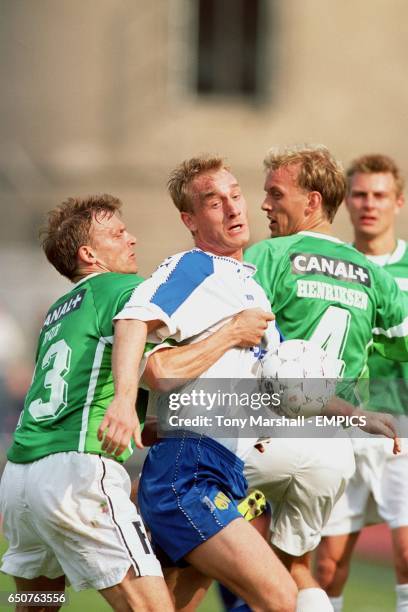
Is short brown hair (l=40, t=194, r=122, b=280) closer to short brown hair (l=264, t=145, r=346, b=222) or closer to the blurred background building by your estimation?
short brown hair (l=264, t=145, r=346, b=222)

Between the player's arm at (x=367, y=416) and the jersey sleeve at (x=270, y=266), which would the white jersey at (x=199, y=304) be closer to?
the player's arm at (x=367, y=416)

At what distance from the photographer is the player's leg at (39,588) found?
5324 millimetres

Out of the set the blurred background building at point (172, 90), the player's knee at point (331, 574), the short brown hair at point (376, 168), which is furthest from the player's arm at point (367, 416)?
the blurred background building at point (172, 90)

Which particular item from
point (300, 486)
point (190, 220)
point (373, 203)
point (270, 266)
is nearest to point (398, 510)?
point (300, 486)

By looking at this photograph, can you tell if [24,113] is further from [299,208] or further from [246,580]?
[246,580]

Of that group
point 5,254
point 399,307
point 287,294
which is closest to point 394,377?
point 399,307

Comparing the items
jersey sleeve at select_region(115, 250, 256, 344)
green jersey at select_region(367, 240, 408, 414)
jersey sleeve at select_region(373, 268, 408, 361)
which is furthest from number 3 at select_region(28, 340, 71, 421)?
green jersey at select_region(367, 240, 408, 414)

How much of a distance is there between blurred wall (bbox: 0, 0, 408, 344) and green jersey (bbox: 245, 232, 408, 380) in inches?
646

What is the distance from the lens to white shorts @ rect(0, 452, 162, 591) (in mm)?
4801

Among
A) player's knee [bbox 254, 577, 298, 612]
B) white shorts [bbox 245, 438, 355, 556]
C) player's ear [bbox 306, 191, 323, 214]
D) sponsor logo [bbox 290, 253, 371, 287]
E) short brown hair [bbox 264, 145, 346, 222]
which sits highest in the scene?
short brown hair [bbox 264, 145, 346, 222]

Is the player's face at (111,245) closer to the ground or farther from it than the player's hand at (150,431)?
farther from it

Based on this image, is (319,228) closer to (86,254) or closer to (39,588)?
(86,254)

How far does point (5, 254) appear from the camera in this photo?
21.7 meters

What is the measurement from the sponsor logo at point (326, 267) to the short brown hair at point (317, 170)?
0.32 m
